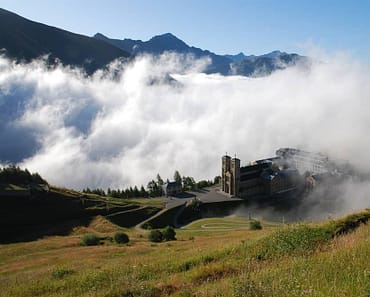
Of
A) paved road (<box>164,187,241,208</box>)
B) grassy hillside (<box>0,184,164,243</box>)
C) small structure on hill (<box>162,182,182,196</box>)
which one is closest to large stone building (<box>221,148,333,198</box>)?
paved road (<box>164,187,241,208</box>)

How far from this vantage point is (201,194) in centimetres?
12875

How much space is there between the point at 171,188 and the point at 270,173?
35.2m

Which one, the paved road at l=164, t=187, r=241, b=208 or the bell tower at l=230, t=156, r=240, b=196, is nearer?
the paved road at l=164, t=187, r=241, b=208

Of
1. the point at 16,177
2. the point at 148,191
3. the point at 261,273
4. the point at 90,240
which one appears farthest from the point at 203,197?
the point at 261,273

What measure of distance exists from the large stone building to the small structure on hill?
1445 centimetres

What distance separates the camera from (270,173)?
455 feet

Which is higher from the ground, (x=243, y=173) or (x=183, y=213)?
(x=243, y=173)

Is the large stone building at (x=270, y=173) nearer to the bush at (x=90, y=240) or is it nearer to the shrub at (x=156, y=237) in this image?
the shrub at (x=156, y=237)

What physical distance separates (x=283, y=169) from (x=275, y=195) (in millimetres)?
15529

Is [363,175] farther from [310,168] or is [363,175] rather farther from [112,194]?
[112,194]

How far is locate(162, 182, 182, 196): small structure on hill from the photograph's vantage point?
415 feet

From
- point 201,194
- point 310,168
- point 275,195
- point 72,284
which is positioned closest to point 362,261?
point 72,284

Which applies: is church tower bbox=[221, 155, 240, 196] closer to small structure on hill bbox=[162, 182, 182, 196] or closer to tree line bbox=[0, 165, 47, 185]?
small structure on hill bbox=[162, 182, 182, 196]

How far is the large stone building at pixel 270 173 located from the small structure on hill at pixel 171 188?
14449 mm
